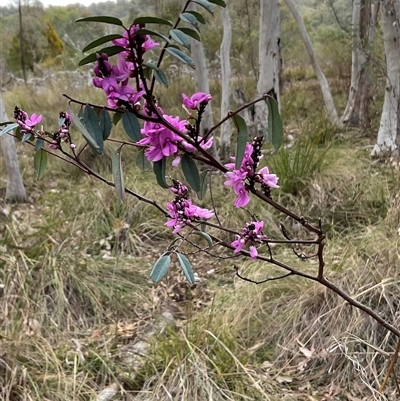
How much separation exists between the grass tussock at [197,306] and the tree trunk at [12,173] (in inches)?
15.1

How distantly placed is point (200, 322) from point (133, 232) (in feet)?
3.45

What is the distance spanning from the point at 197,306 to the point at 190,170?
5.21 feet

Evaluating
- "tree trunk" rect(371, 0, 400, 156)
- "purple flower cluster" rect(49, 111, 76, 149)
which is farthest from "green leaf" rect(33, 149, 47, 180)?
"tree trunk" rect(371, 0, 400, 156)

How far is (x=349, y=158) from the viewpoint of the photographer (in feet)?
10.8

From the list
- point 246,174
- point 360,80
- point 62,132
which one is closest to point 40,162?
point 62,132

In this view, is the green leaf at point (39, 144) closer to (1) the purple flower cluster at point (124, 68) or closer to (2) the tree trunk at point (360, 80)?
(1) the purple flower cluster at point (124, 68)

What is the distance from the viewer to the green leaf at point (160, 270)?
2.13 ft

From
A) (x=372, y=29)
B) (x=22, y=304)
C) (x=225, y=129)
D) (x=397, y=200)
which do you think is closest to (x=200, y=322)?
(x=22, y=304)

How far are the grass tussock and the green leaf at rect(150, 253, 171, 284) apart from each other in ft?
1.73

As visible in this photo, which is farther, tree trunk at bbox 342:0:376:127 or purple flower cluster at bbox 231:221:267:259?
tree trunk at bbox 342:0:376:127

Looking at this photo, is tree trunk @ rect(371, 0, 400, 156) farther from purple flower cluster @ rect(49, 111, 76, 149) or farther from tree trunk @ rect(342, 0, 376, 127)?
purple flower cluster @ rect(49, 111, 76, 149)

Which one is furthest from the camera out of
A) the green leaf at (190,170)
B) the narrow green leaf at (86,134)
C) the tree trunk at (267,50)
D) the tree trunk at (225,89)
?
the tree trunk at (267,50)

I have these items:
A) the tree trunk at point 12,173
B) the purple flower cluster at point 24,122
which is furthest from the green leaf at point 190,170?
the tree trunk at point 12,173

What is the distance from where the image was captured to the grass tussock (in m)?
1.52
